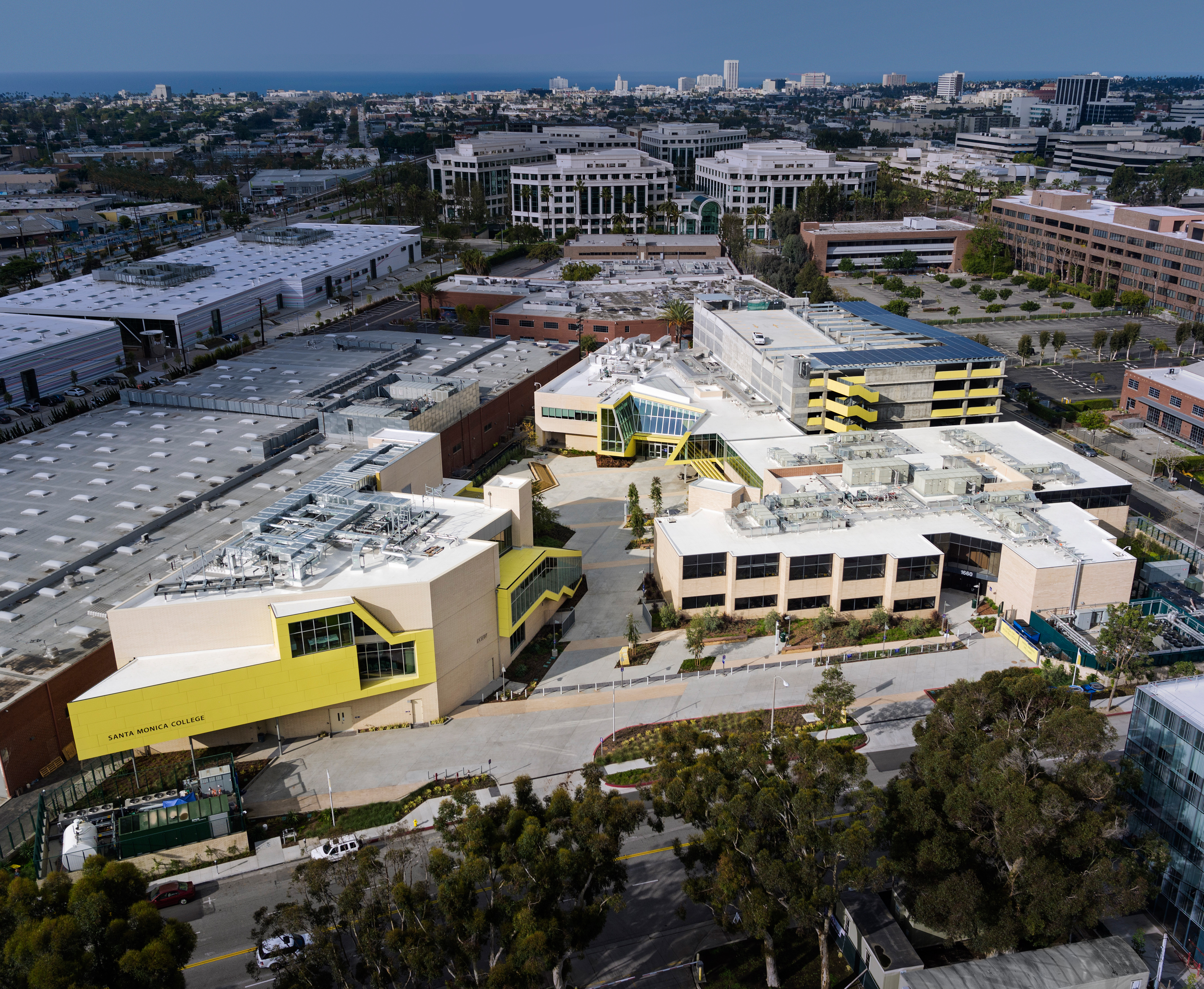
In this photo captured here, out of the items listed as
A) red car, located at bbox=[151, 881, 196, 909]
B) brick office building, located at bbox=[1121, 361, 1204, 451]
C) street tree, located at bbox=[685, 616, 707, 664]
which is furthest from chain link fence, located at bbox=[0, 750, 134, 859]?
brick office building, located at bbox=[1121, 361, 1204, 451]

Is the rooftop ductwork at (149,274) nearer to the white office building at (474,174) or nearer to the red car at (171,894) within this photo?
the white office building at (474,174)

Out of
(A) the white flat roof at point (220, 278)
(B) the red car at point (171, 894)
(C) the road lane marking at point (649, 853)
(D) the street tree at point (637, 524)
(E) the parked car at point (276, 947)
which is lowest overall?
(C) the road lane marking at point (649, 853)

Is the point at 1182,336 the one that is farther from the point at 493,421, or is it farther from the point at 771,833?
the point at 771,833

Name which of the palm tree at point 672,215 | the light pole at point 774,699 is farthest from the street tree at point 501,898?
the palm tree at point 672,215

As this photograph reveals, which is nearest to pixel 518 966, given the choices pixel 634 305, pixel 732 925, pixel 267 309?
pixel 732 925

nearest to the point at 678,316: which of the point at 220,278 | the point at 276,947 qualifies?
the point at 220,278

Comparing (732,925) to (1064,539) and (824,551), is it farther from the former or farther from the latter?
(1064,539)
